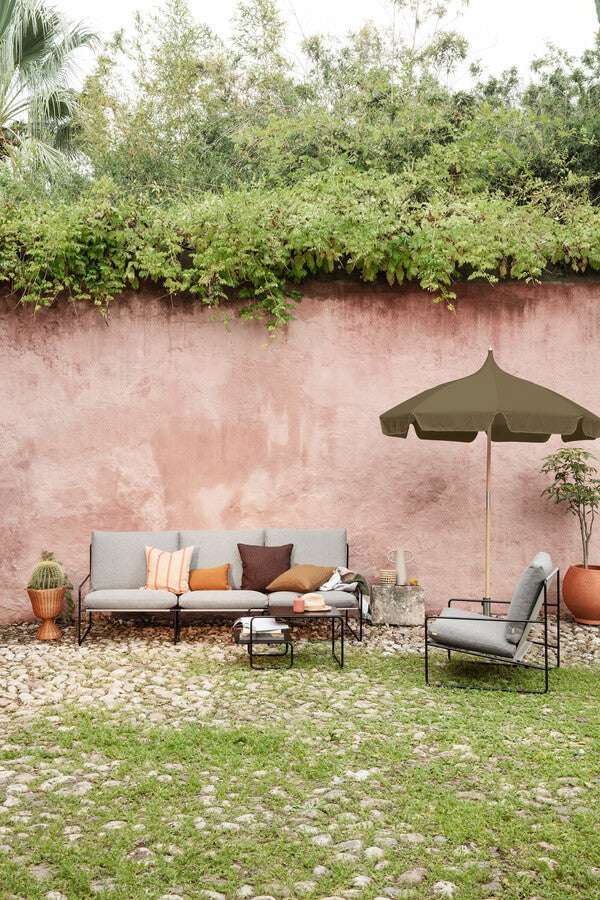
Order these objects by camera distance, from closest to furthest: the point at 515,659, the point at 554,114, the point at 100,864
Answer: the point at 100,864
the point at 515,659
the point at 554,114

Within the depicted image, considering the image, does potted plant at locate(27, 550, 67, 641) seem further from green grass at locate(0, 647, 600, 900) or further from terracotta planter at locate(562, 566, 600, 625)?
terracotta planter at locate(562, 566, 600, 625)

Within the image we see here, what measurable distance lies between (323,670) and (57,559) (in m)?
3.11

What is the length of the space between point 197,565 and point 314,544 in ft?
3.63

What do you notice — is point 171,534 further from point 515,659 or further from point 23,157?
point 23,157

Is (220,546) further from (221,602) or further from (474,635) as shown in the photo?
(474,635)

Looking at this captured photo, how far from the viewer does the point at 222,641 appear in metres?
6.00

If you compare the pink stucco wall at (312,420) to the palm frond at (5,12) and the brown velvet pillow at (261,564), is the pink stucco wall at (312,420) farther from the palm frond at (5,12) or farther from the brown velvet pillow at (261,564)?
the palm frond at (5,12)

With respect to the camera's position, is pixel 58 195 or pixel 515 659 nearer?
pixel 515 659

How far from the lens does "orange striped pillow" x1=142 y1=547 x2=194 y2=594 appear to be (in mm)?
6160

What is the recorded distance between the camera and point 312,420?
704cm

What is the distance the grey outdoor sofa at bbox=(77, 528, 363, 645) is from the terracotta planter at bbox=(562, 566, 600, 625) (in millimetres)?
2094

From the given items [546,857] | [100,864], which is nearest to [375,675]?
[546,857]

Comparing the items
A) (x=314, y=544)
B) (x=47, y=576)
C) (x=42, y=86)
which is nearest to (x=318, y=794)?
(x=314, y=544)

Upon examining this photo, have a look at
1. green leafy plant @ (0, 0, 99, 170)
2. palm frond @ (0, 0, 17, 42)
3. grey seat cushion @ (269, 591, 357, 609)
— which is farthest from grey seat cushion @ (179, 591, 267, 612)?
green leafy plant @ (0, 0, 99, 170)
